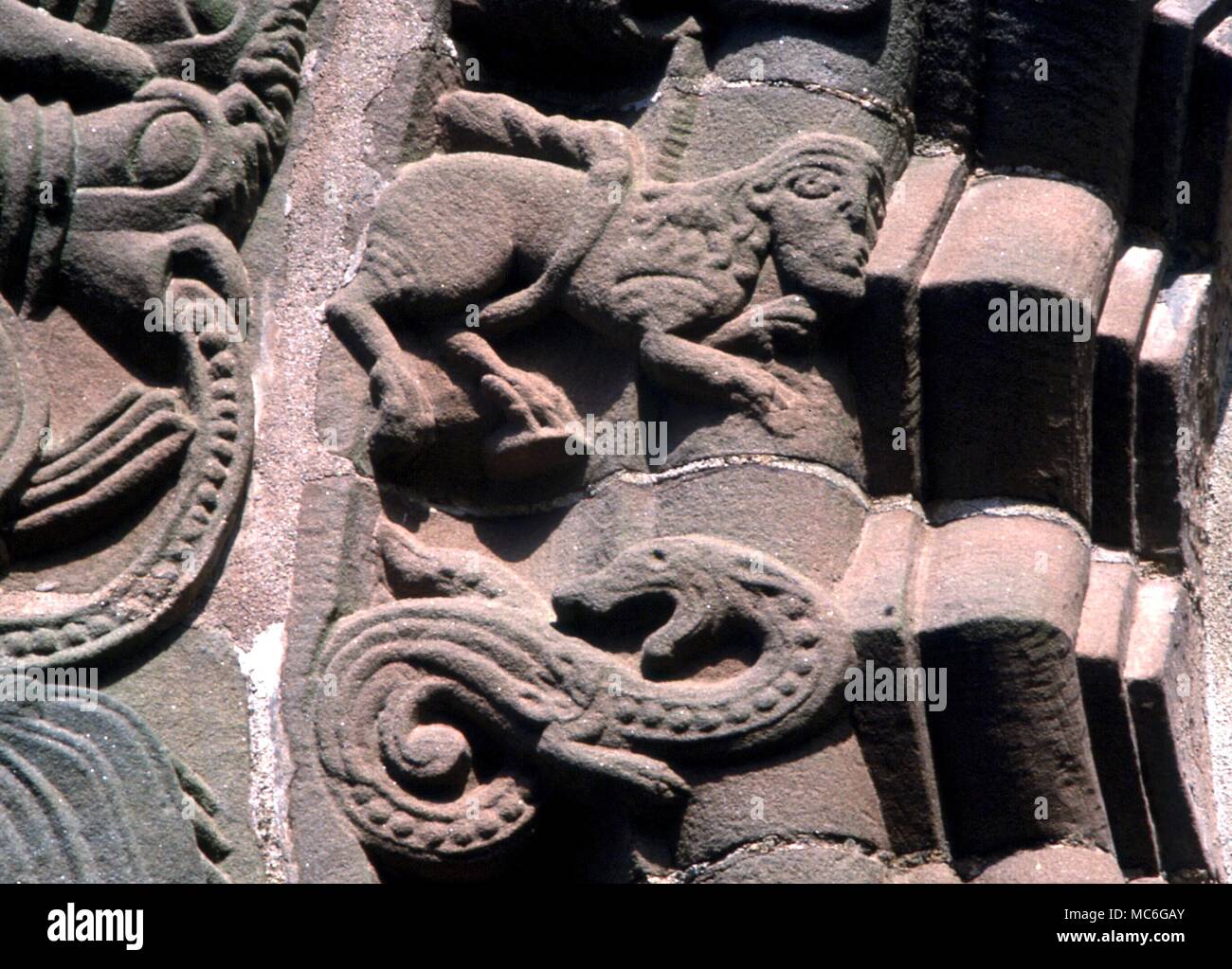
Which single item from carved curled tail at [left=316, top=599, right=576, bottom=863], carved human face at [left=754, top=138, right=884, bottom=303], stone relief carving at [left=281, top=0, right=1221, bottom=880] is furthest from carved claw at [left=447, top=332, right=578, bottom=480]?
carved human face at [left=754, top=138, right=884, bottom=303]

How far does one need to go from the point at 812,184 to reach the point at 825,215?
62 mm

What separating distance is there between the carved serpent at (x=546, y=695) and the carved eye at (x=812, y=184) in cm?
61

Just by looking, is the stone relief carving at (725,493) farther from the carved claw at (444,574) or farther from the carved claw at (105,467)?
the carved claw at (105,467)

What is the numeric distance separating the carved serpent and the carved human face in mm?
474

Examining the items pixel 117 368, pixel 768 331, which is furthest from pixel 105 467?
pixel 768 331

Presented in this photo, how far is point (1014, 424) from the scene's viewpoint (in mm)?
3846

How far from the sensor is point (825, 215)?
3.82 metres

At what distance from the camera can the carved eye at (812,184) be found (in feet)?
12.6

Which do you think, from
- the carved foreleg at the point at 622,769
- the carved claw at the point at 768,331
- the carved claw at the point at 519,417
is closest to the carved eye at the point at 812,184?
the carved claw at the point at 768,331

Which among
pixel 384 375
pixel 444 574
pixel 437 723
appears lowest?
pixel 437 723

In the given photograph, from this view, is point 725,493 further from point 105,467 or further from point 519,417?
point 105,467

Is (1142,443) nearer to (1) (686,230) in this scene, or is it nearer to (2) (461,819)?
(1) (686,230)

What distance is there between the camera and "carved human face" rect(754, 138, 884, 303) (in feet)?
12.4
